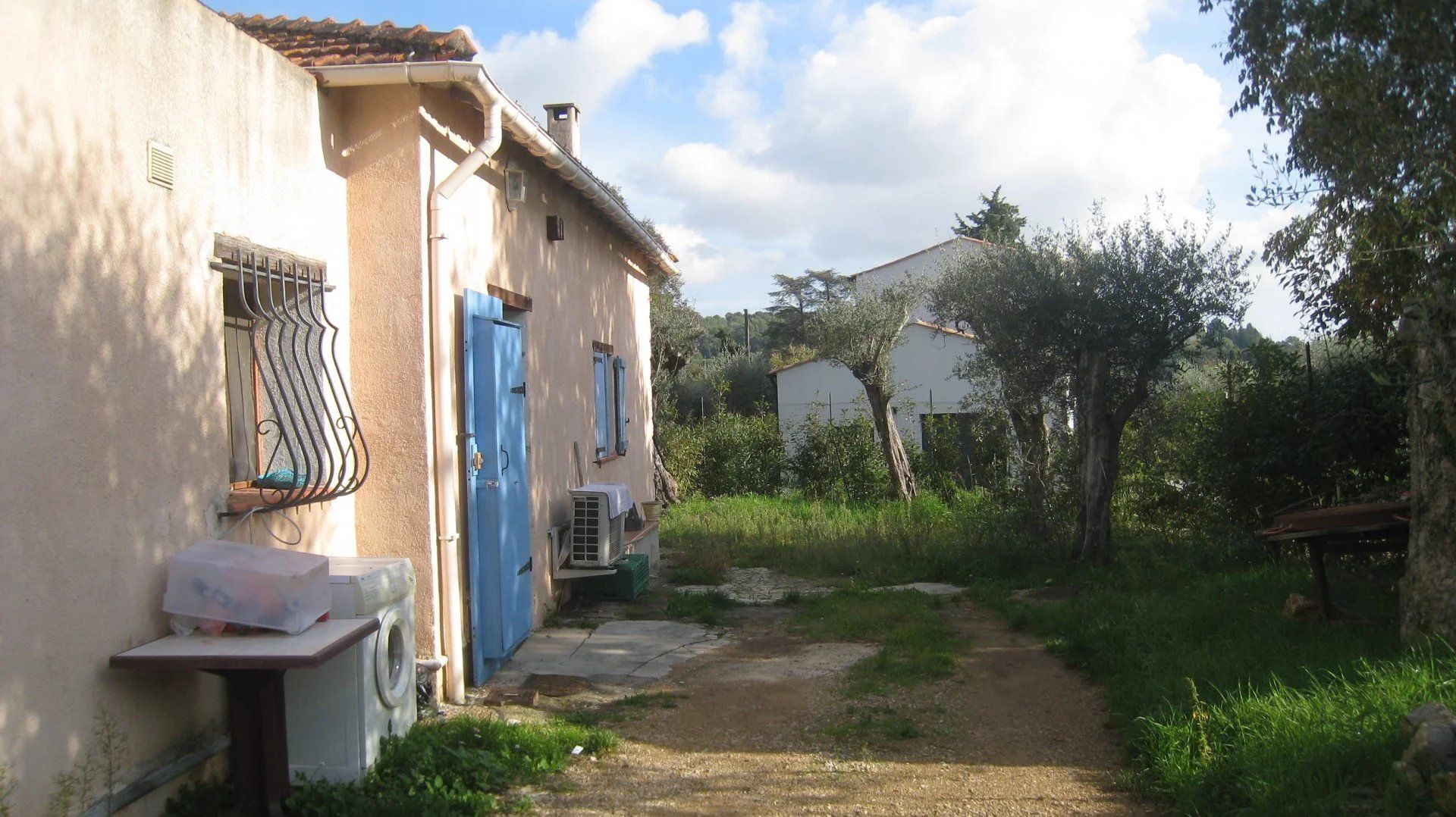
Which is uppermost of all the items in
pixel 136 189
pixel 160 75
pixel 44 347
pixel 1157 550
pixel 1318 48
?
pixel 1318 48

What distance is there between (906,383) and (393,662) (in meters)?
18.3

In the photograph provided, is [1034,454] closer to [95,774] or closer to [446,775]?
[446,775]

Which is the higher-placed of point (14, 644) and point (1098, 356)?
point (1098, 356)

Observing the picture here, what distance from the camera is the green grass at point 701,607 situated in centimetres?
848

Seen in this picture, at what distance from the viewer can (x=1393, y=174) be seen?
6312 mm

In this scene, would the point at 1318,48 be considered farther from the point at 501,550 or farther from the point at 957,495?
the point at 957,495

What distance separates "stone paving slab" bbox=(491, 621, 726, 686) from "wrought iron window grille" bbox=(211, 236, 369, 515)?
6.47 ft

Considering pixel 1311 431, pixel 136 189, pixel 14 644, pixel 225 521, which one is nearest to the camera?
pixel 14 644

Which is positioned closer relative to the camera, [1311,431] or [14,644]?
[14,644]

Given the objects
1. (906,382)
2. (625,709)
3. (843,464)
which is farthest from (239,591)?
(906,382)

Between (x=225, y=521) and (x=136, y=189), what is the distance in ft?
4.69

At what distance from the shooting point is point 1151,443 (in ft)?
34.5

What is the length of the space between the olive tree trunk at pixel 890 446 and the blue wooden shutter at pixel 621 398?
4.88 metres

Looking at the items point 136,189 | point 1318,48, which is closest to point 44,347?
point 136,189
